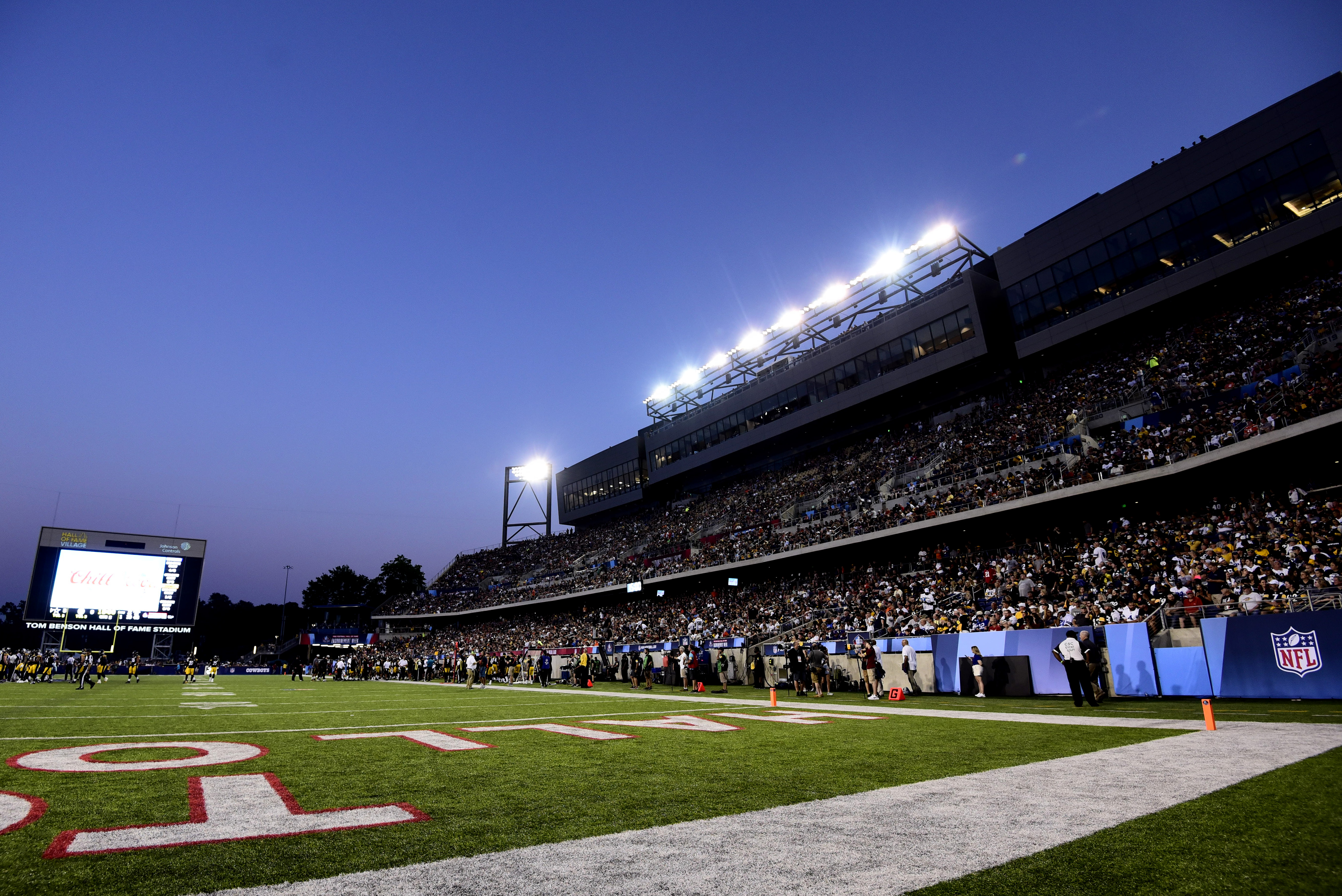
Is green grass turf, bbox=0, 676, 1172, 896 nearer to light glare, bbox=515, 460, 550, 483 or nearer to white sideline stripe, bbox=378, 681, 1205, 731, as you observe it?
white sideline stripe, bbox=378, 681, 1205, 731

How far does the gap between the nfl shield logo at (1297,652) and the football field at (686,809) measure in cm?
317

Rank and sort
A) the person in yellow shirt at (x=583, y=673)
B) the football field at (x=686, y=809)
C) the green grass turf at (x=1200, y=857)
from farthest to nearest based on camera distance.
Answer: the person in yellow shirt at (x=583, y=673) < the football field at (x=686, y=809) < the green grass turf at (x=1200, y=857)

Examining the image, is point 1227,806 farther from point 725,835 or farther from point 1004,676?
point 1004,676

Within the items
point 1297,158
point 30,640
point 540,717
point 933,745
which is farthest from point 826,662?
point 30,640

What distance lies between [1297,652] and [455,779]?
15505mm

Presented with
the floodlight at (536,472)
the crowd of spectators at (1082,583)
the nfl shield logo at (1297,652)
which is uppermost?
the floodlight at (536,472)

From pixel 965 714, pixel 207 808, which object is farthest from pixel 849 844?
pixel 965 714

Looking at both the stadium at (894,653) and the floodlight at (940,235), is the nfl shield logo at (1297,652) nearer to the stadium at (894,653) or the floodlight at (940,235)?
the stadium at (894,653)

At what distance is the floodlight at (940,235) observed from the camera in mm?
40500

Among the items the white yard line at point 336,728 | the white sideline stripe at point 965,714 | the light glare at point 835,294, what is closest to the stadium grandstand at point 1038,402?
the light glare at point 835,294

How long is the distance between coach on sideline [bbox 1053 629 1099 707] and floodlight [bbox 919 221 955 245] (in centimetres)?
3281

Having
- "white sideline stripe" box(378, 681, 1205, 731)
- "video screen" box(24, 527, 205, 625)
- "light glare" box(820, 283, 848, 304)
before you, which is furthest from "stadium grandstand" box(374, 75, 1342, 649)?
"video screen" box(24, 527, 205, 625)

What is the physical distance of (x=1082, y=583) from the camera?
72.1ft

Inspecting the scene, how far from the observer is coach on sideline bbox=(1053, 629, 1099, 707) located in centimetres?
1286
